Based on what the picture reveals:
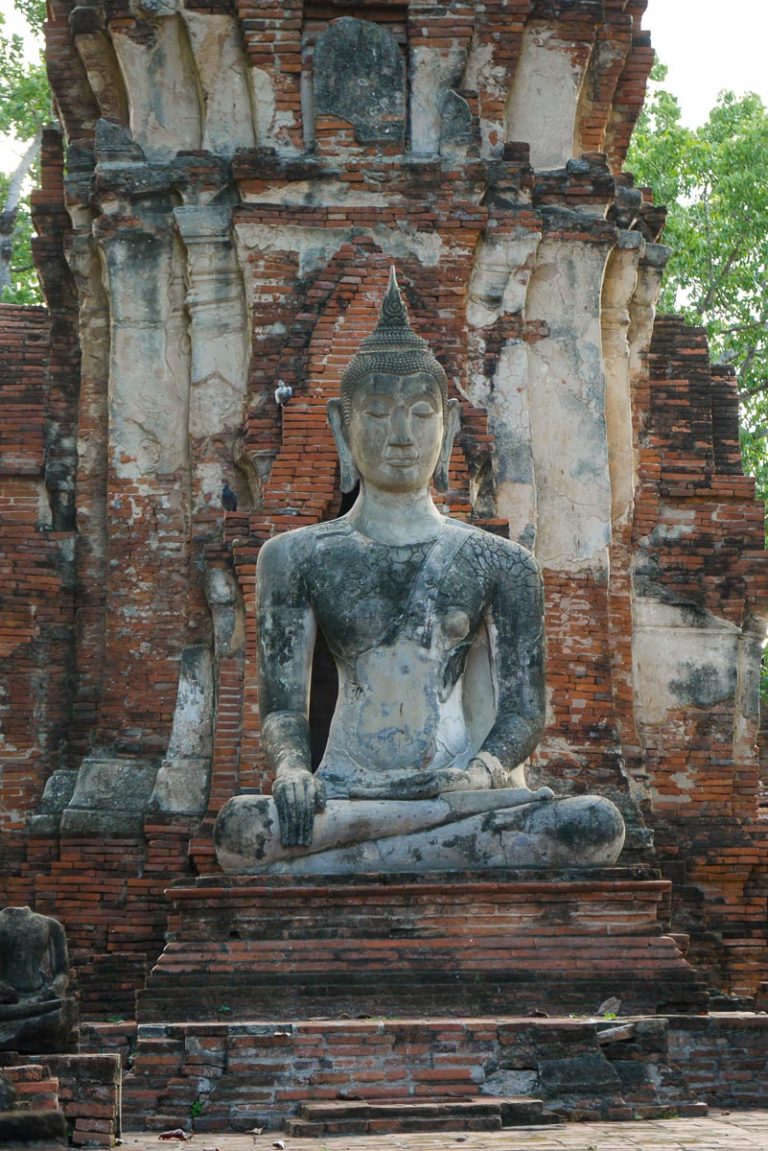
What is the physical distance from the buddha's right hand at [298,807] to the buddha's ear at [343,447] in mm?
1789

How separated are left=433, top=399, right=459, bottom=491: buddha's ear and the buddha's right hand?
6.79 ft

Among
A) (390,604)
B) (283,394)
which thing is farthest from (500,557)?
(283,394)

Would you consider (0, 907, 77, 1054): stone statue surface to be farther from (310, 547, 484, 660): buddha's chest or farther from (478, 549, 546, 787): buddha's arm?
(478, 549, 546, 787): buddha's arm

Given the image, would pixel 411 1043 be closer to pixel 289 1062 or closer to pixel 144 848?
pixel 289 1062

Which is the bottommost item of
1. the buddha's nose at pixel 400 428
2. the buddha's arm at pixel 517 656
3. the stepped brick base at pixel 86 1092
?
the stepped brick base at pixel 86 1092

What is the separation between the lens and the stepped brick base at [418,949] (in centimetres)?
1018

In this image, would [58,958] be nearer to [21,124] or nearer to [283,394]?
[283,394]

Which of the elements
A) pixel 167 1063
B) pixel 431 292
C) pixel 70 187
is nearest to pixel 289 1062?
pixel 167 1063

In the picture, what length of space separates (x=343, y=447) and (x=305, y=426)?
200 cm

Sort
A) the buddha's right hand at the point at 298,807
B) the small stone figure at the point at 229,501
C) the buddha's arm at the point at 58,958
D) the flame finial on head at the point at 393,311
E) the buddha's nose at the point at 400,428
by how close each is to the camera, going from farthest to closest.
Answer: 1. the small stone figure at the point at 229,501
2. the flame finial on head at the point at 393,311
3. the buddha's nose at the point at 400,428
4. the buddha's right hand at the point at 298,807
5. the buddha's arm at the point at 58,958

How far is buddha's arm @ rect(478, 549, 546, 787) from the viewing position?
460 inches

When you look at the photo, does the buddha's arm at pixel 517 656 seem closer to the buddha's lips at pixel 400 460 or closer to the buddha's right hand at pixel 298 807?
the buddha's lips at pixel 400 460

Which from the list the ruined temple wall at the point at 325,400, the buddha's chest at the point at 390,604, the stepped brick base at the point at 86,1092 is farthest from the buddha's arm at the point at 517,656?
the stepped brick base at the point at 86,1092

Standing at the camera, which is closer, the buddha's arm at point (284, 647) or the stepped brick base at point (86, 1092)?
the stepped brick base at point (86, 1092)
